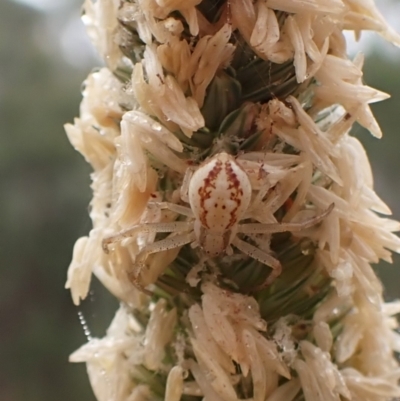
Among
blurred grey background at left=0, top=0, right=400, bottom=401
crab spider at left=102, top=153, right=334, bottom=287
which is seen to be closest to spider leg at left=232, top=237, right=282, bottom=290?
crab spider at left=102, top=153, right=334, bottom=287

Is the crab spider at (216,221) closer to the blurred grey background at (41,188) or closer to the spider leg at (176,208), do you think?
the spider leg at (176,208)

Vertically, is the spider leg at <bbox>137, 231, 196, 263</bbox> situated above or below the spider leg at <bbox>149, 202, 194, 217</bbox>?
below

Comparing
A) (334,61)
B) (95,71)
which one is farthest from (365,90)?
(95,71)

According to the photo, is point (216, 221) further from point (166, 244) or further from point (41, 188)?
point (41, 188)

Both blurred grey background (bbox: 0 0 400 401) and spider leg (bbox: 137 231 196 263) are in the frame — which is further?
blurred grey background (bbox: 0 0 400 401)

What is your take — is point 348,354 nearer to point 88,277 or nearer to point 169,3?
point 88,277

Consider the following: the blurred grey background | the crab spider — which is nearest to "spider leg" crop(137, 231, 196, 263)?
the crab spider

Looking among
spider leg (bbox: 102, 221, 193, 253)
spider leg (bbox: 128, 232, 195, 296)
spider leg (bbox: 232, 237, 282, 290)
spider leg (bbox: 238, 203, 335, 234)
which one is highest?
spider leg (bbox: 102, 221, 193, 253)

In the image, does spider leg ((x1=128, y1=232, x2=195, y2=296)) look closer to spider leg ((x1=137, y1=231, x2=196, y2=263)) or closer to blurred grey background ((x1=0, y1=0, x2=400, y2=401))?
spider leg ((x1=137, y1=231, x2=196, y2=263))
